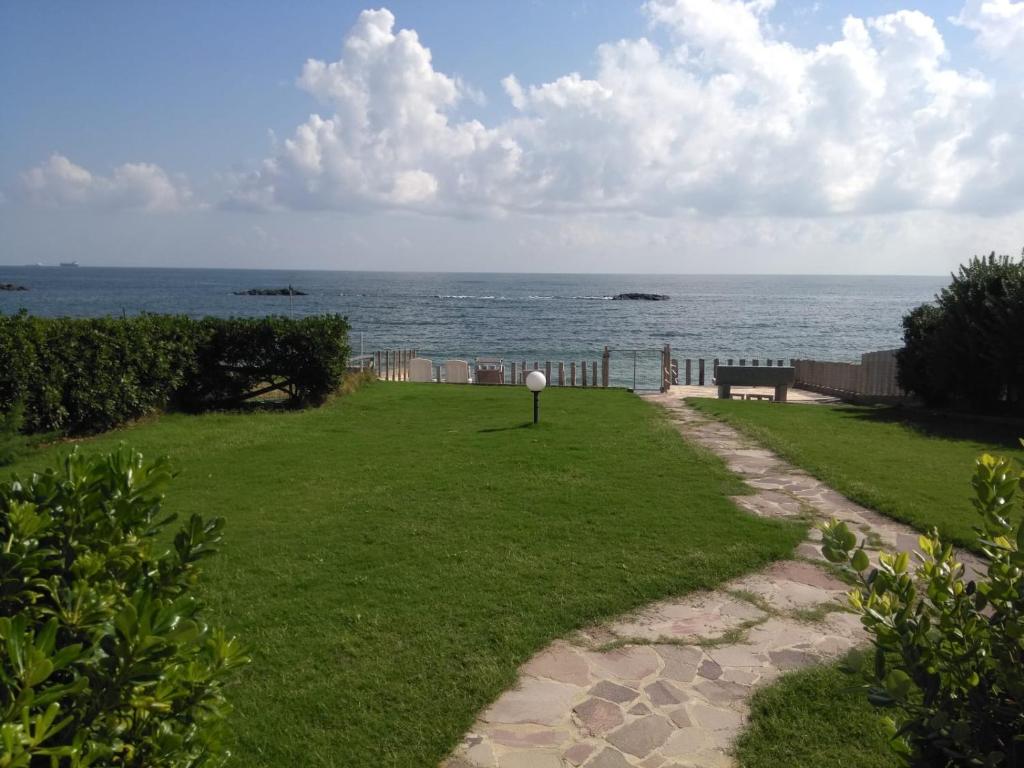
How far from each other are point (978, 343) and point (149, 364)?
1443 cm

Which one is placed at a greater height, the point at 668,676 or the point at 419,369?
the point at 419,369

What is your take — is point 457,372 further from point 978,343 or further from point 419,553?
point 419,553

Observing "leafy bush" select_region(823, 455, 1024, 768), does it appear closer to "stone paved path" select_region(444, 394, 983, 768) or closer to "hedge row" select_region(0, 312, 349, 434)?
"stone paved path" select_region(444, 394, 983, 768)

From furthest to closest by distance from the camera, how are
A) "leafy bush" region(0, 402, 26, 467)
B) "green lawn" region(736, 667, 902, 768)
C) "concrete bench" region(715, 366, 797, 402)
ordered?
"concrete bench" region(715, 366, 797, 402) < "leafy bush" region(0, 402, 26, 467) < "green lawn" region(736, 667, 902, 768)

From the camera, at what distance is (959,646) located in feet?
6.97

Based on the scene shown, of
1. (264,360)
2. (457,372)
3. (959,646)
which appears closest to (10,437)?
(264,360)

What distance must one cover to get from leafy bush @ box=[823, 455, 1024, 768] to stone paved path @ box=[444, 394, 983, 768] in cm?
180

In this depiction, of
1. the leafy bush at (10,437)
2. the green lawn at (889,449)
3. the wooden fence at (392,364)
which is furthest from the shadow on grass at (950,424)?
the leafy bush at (10,437)

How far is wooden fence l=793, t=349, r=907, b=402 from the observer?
57.0ft

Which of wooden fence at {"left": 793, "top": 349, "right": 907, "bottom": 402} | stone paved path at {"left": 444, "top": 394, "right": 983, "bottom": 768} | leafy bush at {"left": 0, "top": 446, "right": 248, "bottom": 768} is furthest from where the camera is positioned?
wooden fence at {"left": 793, "top": 349, "right": 907, "bottom": 402}

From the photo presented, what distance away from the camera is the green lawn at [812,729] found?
3.56m

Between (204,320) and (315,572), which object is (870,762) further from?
(204,320)

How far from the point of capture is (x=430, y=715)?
3.91m

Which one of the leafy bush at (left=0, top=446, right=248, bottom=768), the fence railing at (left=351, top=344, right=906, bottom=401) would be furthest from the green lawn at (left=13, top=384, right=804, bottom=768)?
the fence railing at (left=351, top=344, right=906, bottom=401)
